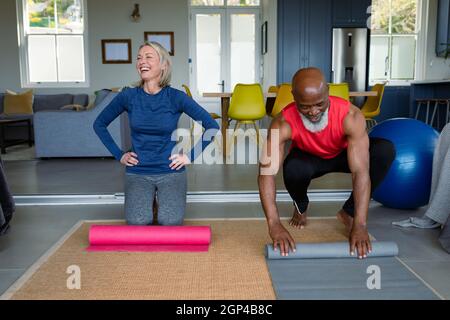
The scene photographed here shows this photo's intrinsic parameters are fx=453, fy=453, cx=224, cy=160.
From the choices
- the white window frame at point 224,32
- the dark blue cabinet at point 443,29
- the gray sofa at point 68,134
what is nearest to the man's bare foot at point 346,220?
the gray sofa at point 68,134

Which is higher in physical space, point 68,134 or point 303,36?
point 303,36

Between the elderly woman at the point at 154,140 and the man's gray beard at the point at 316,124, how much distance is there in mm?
461

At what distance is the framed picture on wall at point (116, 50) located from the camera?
8.49 meters

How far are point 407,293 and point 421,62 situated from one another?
7.85 metres

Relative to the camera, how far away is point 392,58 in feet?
27.9

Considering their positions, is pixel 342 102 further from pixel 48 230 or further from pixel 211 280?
pixel 48 230

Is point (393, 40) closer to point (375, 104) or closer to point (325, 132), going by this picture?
point (375, 104)

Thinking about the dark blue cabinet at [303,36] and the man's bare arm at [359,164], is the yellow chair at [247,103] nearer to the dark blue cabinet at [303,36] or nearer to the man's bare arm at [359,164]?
the dark blue cabinet at [303,36]

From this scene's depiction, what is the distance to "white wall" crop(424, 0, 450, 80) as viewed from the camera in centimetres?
830

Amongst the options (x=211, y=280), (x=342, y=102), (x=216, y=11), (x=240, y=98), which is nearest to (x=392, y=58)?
(x=216, y=11)

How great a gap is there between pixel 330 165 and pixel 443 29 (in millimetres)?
7018

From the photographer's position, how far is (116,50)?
8.53m

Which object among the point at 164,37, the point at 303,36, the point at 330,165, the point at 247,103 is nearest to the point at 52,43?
the point at 164,37

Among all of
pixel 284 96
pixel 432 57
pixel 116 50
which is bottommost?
pixel 284 96
